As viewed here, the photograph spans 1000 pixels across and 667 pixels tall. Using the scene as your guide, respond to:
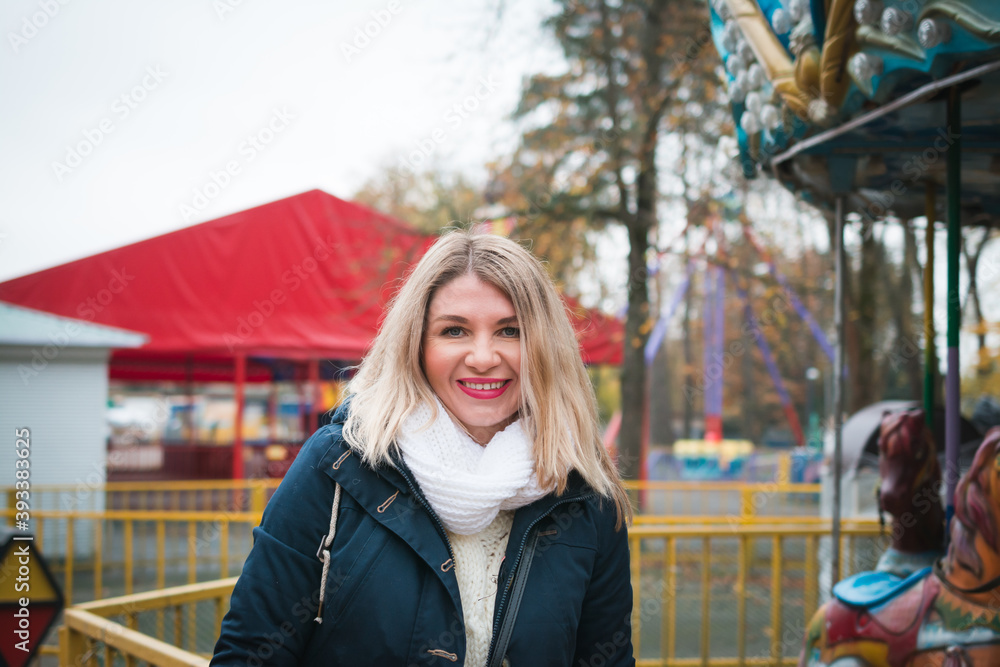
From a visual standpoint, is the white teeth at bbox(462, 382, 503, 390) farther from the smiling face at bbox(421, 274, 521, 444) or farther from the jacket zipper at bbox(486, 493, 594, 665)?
the jacket zipper at bbox(486, 493, 594, 665)

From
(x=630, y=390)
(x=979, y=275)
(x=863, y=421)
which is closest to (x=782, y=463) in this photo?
(x=979, y=275)

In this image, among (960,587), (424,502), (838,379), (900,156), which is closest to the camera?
(424,502)

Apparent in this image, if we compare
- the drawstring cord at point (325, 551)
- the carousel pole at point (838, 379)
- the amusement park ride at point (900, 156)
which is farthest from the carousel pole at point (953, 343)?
the drawstring cord at point (325, 551)

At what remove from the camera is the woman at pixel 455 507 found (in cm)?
152

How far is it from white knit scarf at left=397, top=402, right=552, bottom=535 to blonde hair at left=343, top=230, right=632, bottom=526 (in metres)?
0.03

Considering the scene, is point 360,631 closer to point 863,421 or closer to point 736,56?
point 736,56

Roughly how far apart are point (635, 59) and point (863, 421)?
20.4ft

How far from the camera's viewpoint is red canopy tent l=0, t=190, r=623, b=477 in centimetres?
968

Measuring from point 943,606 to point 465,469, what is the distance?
6.81 feet

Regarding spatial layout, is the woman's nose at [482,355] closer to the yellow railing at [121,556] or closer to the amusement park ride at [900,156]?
the amusement park ride at [900,156]

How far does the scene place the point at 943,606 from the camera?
275cm

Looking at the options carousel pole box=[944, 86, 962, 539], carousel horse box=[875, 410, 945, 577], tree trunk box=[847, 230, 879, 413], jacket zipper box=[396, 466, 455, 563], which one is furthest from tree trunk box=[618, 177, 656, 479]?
jacket zipper box=[396, 466, 455, 563]

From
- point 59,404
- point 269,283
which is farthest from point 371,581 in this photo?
point 59,404

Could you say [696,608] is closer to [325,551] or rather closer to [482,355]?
[482,355]
